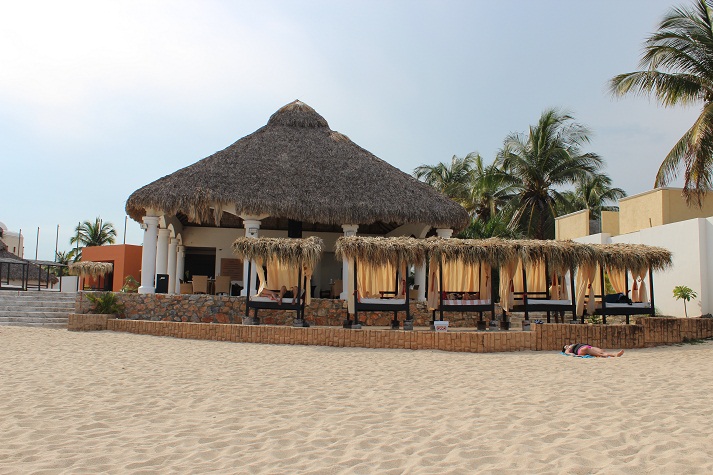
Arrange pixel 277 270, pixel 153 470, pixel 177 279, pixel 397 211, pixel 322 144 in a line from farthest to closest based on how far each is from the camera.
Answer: pixel 177 279
pixel 322 144
pixel 397 211
pixel 277 270
pixel 153 470

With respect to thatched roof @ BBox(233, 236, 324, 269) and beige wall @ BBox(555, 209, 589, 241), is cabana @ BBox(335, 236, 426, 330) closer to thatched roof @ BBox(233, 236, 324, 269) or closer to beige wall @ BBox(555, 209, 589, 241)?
thatched roof @ BBox(233, 236, 324, 269)

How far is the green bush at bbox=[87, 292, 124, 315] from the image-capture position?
42.3 ft

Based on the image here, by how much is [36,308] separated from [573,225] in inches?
671

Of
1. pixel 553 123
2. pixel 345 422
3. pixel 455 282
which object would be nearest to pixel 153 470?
pixel 345 422

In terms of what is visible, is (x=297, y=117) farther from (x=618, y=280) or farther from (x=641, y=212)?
(x=641, y=212)

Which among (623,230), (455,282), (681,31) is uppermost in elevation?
(681,31)

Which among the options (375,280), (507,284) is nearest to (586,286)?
(507,284)

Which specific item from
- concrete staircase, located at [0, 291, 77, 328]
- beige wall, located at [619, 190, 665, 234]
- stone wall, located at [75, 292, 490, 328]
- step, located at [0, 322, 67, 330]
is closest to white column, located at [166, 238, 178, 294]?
concrete staircase, located at [0, 291, 77, 328]

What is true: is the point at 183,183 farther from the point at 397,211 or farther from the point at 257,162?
the point at 397,211

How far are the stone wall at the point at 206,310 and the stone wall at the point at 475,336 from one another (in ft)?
6.13

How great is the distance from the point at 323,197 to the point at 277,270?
11.3 ft

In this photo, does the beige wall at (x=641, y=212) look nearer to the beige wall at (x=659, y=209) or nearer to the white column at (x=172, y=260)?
the beige wall at (x=659, y=209)

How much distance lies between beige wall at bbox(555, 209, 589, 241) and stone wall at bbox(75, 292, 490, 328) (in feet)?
32.5

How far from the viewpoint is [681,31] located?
1338 centimetres
